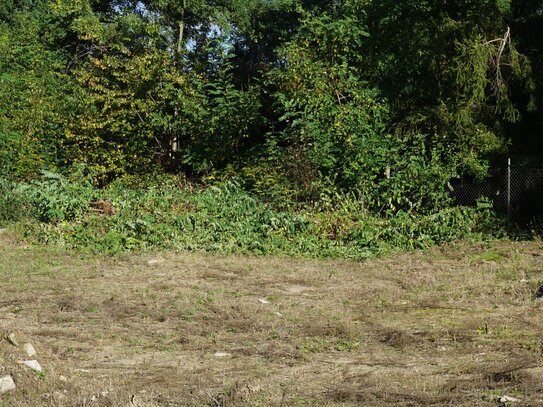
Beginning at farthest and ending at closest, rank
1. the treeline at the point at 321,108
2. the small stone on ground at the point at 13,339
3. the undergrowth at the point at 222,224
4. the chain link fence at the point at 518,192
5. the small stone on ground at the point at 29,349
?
the treeline at the point at 321,108
the chain link fence at the point at 518,192
the undergrowth at the point at 222,224
the small stone on ground at the point at 13,339
the small stone on ground at the point at 29,349

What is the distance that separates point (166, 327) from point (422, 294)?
350 cm

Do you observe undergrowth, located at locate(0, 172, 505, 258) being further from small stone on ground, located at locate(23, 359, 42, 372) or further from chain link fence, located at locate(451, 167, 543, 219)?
small stone on ground, located at locate(23, 359, 42, 372)

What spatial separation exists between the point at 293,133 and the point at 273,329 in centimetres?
962

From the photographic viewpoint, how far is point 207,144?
19.8 m

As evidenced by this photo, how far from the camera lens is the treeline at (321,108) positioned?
16.0 meters

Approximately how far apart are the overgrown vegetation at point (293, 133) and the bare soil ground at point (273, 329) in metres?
1.60

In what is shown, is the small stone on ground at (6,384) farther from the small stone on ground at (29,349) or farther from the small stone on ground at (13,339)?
the small stone on ground at (13,339)

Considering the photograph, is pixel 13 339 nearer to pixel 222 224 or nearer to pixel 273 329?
pixel 273 329

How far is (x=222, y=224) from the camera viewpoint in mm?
13609

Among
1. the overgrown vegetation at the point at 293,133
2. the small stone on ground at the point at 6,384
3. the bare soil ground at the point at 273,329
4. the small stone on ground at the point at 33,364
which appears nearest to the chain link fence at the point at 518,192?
the overgrown vegetation at the point at 293,133

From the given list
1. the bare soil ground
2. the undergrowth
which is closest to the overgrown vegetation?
the undergrowth

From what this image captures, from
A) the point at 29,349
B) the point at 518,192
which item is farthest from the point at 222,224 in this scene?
the point at 29,349

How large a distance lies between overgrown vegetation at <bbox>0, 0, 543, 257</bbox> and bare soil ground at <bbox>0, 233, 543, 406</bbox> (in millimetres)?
1605

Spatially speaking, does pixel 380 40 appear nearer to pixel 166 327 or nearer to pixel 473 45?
pixel 473 45
